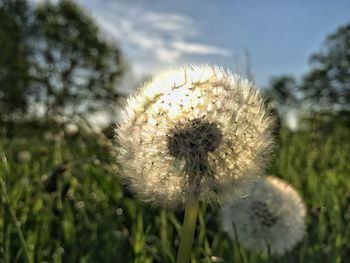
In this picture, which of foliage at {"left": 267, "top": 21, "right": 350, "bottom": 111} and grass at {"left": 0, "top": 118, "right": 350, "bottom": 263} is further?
foliage at {"left": 267, "top": 21, "right": 350, "bottom": 111}

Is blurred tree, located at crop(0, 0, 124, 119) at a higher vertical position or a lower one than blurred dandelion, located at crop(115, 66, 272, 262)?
higher

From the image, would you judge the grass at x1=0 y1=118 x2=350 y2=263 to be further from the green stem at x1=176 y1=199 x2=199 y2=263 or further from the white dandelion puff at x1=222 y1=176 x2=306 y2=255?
the green stem at x1=176 y1=199 x2=199 y2=263

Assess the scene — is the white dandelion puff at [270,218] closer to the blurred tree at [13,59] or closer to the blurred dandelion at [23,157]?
the blurred dandelion at [23,157]

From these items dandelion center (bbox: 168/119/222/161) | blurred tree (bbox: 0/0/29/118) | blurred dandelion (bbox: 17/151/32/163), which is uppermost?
blurred tree (bbox: 0/0/29/118)

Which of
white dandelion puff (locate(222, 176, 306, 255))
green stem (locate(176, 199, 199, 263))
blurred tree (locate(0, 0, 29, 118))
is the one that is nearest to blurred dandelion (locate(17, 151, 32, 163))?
white dandelion puff (locate(222, 176, 306, 255))

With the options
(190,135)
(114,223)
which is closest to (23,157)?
(114,223)

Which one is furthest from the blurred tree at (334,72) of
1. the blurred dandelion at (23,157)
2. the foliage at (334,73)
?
the blurred dandelion at (23,157)

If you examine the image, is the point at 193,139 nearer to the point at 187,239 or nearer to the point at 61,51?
the point at 187,239
